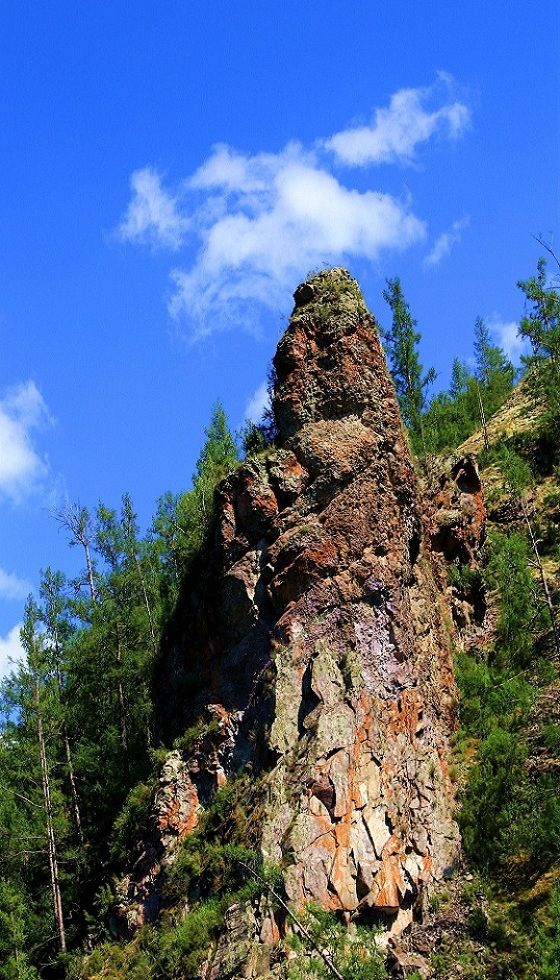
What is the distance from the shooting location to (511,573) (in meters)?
25.9

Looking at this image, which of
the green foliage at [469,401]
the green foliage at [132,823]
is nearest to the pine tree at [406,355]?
the green foliage at [469,401]

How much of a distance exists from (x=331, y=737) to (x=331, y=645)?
234 cm

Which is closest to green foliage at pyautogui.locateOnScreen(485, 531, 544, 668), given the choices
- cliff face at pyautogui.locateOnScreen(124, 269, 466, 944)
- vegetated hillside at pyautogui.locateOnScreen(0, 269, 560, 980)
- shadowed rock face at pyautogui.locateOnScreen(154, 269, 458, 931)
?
vegetated hillside at pyautogui.locateOnScreen(0, 269, 560, 980)

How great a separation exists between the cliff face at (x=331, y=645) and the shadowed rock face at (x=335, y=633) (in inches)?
1.6

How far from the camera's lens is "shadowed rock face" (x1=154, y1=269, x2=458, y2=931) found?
18.0 m

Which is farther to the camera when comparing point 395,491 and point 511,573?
point 511,573

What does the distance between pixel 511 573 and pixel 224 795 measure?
35.6 feet

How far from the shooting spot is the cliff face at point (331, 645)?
18062mm

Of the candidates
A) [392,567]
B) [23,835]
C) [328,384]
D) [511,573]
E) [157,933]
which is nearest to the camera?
[157,933]

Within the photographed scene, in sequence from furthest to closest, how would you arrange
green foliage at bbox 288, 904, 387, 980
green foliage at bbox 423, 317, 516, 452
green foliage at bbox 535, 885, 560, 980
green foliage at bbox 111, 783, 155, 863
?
green foliage at bbox 423, 317, 516, 452 → green foliage at bbox 111, 783, 155, 863 → green foliage at bbox 535, 885, 560, 980 → green foliage at bbox 288, 904, 387, 980

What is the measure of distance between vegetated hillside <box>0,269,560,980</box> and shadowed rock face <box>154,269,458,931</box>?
0.06 meters

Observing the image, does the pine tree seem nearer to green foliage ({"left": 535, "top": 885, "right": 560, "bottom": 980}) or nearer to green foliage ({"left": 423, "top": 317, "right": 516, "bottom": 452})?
green foliage ({"left": 423, "top": 317, "right": 516, "bottom": 452})

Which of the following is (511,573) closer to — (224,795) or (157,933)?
(224,795)

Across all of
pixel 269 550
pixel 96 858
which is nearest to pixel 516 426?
pixel 269 550
